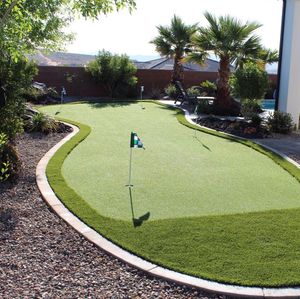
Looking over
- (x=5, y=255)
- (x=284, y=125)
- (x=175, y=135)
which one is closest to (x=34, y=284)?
(x=5, y=255)

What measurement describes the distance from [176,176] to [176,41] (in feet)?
52.3

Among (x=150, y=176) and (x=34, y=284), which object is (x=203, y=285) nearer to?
(x=34, y=284)

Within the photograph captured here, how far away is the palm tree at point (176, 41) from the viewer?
842 inches

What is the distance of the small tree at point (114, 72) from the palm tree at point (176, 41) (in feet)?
6.64

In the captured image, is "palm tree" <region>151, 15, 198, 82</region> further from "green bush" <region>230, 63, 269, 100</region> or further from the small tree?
"green bush" <region>230, 63, 269, 100</region>

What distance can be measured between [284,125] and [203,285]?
910cm

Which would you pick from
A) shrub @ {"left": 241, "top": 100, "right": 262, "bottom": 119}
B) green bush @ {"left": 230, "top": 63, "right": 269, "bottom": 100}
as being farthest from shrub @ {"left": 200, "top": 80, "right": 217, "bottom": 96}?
green bush @ {"left": 230, "top": 63, "right": 269, "bottom": 100}

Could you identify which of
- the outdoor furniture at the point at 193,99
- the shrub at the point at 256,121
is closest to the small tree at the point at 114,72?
the outdoor furniture at the point at 193,99

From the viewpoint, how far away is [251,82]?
41.3 ft

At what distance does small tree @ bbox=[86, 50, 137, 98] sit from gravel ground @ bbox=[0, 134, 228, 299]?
16224 millimetres

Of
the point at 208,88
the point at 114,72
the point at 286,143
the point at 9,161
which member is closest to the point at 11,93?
the point at 9,161

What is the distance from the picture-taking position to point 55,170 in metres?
6.90

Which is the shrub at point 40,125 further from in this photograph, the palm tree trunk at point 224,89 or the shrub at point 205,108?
the palm tree trunk at point 224,89

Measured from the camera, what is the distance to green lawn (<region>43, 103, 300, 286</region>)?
3.94 metres
